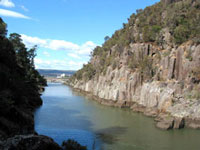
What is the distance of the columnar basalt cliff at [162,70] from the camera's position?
3878 cm

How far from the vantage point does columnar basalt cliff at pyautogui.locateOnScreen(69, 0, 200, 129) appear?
3878 centimetres

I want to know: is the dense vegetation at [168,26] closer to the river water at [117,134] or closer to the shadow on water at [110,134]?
the river water at [117,134]

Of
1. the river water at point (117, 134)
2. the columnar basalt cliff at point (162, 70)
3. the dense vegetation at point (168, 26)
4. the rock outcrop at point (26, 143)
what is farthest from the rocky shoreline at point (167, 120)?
the rock outcrop at point (26, 143)

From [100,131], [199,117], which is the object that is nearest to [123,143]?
[100,131]

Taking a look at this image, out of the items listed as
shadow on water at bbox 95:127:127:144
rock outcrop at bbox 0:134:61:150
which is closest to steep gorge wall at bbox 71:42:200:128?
shadow on water at bbox 95:127:127:144

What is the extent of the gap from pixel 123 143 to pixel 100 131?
5850 mm

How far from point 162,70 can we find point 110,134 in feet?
84.3

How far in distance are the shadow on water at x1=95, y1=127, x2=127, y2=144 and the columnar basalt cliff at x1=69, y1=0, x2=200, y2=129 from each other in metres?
6.52

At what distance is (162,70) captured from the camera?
48.4m

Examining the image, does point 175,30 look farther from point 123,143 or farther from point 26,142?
point 26,142

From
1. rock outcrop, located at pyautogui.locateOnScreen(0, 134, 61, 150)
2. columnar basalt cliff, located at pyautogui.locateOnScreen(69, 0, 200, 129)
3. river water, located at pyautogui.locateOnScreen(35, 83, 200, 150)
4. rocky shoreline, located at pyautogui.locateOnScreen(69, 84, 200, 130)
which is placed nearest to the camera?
rock outcrop, located at pyautogui.locateOnScreen(0, 134, 61, 150)

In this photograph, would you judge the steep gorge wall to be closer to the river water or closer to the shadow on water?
the river water

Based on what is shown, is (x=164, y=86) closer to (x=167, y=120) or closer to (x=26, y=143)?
(x=167, y=120)

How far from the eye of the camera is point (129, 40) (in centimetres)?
6556
